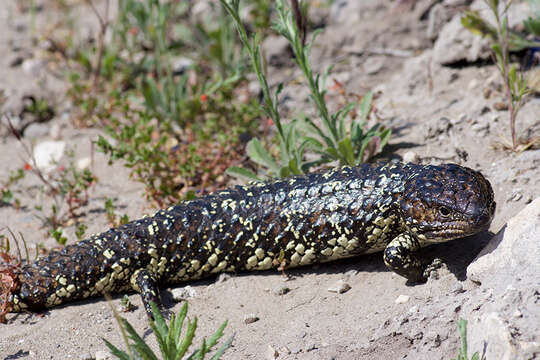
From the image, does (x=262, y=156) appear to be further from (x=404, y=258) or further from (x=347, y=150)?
(x=404, y=258)

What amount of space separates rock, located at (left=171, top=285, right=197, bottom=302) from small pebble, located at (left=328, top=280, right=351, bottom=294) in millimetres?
1189

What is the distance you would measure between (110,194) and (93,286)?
181 centimetres

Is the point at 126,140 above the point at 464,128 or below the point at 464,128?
above

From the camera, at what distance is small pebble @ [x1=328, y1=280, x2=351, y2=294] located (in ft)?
15.1

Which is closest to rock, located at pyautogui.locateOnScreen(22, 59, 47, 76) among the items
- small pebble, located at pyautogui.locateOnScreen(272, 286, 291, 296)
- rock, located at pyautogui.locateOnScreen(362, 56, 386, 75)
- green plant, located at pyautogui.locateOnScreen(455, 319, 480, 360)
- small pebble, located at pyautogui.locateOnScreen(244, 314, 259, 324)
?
rock, located at pyautogui.locateOnScreen(362, 56, 386, 75)

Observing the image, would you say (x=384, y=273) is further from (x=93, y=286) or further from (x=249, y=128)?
(x=249, y=128)

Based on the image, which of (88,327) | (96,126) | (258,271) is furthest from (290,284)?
Result: (96,126)

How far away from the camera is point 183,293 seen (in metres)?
4.99

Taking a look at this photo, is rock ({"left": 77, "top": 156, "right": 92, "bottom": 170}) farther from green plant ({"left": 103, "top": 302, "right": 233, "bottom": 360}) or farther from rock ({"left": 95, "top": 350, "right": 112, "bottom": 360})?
green plant ({"left": 103, "top": 302, "right": 233, "bottom": 360})

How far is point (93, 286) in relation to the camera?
4.98m

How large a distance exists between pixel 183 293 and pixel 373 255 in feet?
5.42

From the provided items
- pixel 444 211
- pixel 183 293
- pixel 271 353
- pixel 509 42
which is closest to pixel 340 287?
pixel 271 353

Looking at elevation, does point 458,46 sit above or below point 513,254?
above

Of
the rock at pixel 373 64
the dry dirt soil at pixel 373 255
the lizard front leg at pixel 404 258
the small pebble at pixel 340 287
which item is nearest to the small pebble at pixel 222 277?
the dry dirt soil at pixel 373 255
